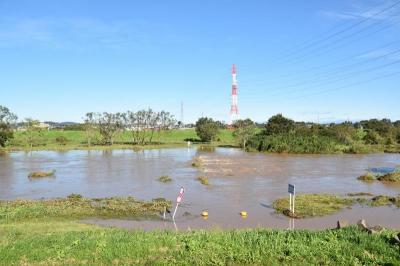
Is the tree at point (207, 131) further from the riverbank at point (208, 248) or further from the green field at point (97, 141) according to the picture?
the riverbank at point (208, 248)

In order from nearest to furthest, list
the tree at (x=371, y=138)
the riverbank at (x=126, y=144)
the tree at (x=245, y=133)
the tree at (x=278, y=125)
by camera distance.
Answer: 1. the riverbank at (x=126, y=144)
2. the tree at (x=278, y=125)
3. the tree at (x=245, y=133)
4. the tree at (x=371, y=138)

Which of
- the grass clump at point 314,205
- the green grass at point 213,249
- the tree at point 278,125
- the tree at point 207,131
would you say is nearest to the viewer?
the green grass at point 213,249

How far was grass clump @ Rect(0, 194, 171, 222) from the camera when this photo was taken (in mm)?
19219

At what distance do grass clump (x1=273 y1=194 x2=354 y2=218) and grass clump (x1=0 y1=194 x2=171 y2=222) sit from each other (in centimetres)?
530

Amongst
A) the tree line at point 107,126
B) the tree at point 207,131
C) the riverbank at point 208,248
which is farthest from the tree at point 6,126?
the riverbank at point 208,248

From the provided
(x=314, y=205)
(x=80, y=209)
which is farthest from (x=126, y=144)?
(x=314, y=205)

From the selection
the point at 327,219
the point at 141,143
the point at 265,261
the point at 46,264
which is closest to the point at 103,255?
the point at 46,264

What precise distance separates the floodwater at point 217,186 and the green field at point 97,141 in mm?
24939

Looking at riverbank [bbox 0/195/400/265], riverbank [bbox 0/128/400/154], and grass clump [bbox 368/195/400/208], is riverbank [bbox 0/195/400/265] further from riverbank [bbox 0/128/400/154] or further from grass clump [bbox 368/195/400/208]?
riverbank [bbox 0/128/400/154]

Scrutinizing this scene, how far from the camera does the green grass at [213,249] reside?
1000cm

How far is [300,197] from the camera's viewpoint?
24.2m

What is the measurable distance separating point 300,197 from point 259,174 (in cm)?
1180

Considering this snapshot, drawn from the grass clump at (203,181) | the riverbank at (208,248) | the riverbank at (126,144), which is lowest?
the grass clump at (203,181)

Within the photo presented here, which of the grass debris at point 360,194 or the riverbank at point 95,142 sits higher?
the riverbank at point 95,142
